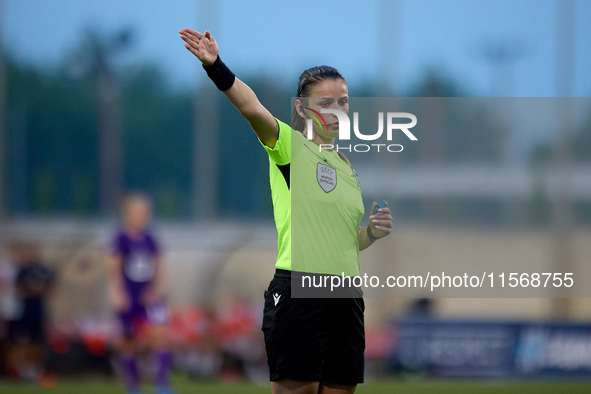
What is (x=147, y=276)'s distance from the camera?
7176mm

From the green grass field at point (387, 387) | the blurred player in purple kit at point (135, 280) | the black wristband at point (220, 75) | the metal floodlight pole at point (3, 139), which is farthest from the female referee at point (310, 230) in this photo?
the metal floodlight pole at point (3, 139)

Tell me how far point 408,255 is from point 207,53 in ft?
22.5

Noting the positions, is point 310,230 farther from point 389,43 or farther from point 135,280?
point 389,43

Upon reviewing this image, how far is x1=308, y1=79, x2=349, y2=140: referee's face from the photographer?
8.68ft

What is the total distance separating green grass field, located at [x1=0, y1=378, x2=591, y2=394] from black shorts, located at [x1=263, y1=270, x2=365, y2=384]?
491 cm

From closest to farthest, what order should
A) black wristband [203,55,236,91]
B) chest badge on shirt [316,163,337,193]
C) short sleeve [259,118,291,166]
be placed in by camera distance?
black wristband [203,55,236,91] → short sleeve [259,118,291,166] → chest badge on shirt [316,163,337,193]

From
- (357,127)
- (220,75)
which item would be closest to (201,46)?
(220,75)

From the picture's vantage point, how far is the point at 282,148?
2498 millimetres

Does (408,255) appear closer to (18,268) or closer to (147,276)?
(147,276)

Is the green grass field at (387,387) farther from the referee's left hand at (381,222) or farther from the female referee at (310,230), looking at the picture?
the female referee at (310,230)

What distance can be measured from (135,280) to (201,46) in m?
5.18

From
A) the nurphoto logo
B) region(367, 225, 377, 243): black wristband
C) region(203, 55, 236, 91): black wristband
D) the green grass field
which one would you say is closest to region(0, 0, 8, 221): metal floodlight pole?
the green grass field

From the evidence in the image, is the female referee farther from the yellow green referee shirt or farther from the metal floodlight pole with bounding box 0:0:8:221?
the metal floodlight pole with bounding box 0:0:8:221

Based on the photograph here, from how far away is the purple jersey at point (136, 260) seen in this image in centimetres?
709
